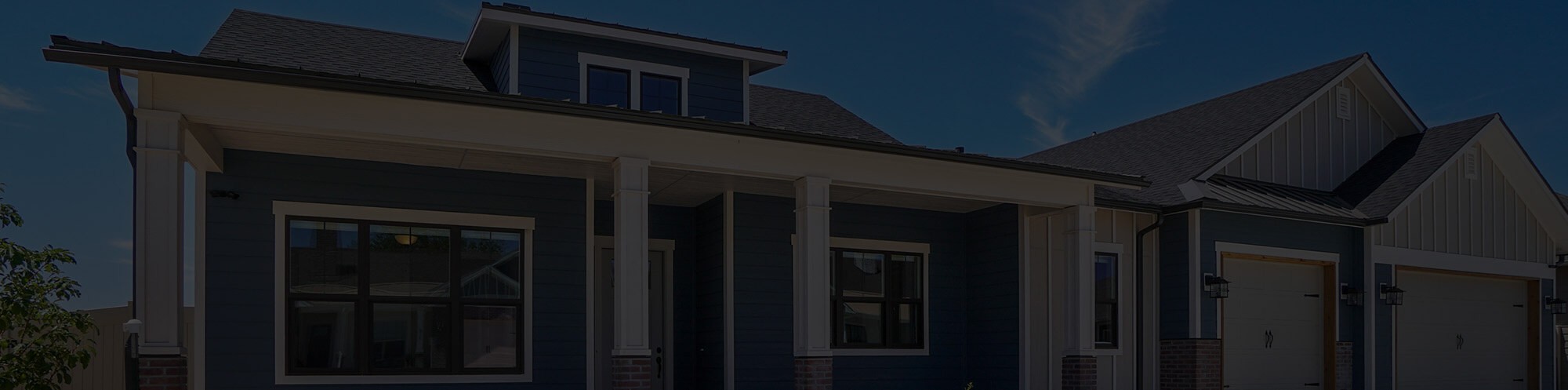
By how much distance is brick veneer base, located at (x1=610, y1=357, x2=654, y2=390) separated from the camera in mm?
9695

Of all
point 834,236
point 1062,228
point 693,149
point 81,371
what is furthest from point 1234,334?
point 81,371

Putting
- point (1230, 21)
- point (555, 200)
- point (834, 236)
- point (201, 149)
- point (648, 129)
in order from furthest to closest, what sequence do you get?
point (1230, 21) < point (834, 236) < point (555, 200) < point (648, 129) < point (201, 149)

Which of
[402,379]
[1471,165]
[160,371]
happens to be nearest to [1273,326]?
[1471,165]

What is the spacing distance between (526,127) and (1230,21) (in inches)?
544

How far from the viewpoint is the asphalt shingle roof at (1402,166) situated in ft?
52.7

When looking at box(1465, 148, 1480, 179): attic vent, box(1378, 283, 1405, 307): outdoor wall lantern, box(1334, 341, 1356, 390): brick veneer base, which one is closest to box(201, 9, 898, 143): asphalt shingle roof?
box(1334, 341, 1356, 390): brick veneer base

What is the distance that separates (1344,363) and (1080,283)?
577cm

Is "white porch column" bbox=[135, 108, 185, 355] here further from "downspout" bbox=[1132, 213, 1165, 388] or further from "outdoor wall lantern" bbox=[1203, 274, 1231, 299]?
"outdoor wall lantern" bbox=[1203, 274, 1231, 299]

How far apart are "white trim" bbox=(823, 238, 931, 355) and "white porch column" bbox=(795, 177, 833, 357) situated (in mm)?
2879

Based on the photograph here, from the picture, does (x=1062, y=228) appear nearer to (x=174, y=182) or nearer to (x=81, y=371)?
(x=174, y=182)

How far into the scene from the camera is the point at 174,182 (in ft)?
26.0

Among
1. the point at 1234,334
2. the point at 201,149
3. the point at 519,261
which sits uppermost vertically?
the point at 201,149

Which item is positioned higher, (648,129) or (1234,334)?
(648,129)

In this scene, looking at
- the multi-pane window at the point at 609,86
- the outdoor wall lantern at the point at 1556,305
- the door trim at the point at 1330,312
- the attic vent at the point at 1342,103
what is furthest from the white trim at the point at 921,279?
the outdoor wall lantern at the point at 1556,305
